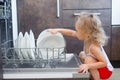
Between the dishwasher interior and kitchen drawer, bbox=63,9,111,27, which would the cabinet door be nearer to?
kitchen drawer, bbox=63,9,111,27

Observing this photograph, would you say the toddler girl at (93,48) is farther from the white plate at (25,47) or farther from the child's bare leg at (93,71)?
the white plate at (25,47)

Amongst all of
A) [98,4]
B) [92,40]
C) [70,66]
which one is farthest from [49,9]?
[70,66]

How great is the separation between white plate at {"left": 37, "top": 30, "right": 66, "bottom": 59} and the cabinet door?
1.36m

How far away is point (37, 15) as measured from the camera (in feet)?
7.82

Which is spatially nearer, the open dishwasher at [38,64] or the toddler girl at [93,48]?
the open dishwasher at [38,64]

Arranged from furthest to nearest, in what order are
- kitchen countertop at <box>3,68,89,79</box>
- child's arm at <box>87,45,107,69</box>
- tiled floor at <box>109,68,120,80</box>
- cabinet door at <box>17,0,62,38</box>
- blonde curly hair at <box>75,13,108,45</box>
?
cabinet door at <box>17,0,62,38</box> → tiled floor at <box>109,68,120,80</box> → blonde curly hair at <box>75,13,108,45</box> → child's arm at <box>87,45,107,69</box> → kitchen countertop at <box>3,68,89,79</box>

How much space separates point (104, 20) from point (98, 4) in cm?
18

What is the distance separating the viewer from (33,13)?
2.38 metres

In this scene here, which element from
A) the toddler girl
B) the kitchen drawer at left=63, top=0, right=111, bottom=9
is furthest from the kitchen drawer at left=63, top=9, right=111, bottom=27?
the toddler girl

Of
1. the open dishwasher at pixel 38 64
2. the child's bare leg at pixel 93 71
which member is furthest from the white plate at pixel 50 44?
the child's bare leg at pixel 93 71

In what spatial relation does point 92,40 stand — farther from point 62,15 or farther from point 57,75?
point 62,15

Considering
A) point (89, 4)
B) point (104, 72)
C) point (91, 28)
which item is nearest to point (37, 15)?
point (89, 4)

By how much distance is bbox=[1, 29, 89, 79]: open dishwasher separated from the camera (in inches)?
30.9

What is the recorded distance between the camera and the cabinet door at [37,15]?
2361 mm
